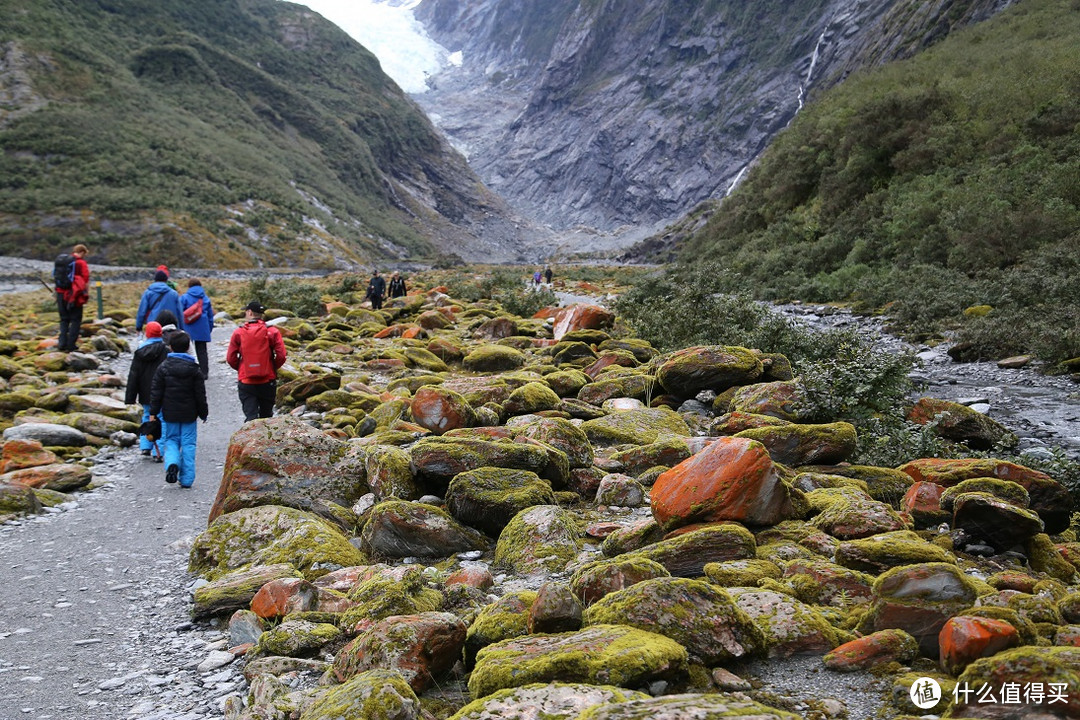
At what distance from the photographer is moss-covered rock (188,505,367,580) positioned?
18.3ft

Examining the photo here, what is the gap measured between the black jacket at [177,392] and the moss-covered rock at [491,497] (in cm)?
420

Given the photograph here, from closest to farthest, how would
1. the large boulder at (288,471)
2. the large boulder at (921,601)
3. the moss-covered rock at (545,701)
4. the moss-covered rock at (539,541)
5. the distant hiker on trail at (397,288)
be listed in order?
the moss-covered rock at (545,701) < the large boulder at (921,601) < the moss-covered rock at (539,541) < the large boulder at (288,471) < the distant hiker on trail at (397,288)

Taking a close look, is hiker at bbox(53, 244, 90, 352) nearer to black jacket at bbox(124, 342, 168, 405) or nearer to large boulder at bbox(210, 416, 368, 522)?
black jacket at bbox(124, 342, 168, 405)

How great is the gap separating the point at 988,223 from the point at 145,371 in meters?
21.0

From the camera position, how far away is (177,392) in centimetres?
855

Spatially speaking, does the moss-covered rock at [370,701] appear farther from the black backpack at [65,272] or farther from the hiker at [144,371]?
the black backpack at [65,272]

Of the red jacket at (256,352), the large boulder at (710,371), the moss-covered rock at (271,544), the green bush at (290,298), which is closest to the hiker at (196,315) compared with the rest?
the red jacket at (256,352)

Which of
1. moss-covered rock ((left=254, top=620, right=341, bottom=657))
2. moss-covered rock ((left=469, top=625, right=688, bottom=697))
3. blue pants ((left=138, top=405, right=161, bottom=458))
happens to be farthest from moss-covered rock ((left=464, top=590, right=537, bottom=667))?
blue pants ((left=138, top=405, right=161, bottom=458))

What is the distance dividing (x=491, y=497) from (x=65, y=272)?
12294 millimetres

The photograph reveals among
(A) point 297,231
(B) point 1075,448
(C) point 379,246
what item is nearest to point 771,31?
(C) point 379,246

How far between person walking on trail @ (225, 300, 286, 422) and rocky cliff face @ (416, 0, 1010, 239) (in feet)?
350

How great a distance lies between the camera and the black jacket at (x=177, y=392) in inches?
335

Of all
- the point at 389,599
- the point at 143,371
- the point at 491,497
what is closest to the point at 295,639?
the point at 389,599

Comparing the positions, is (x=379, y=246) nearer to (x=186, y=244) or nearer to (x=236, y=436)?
(x=186, y=244)
